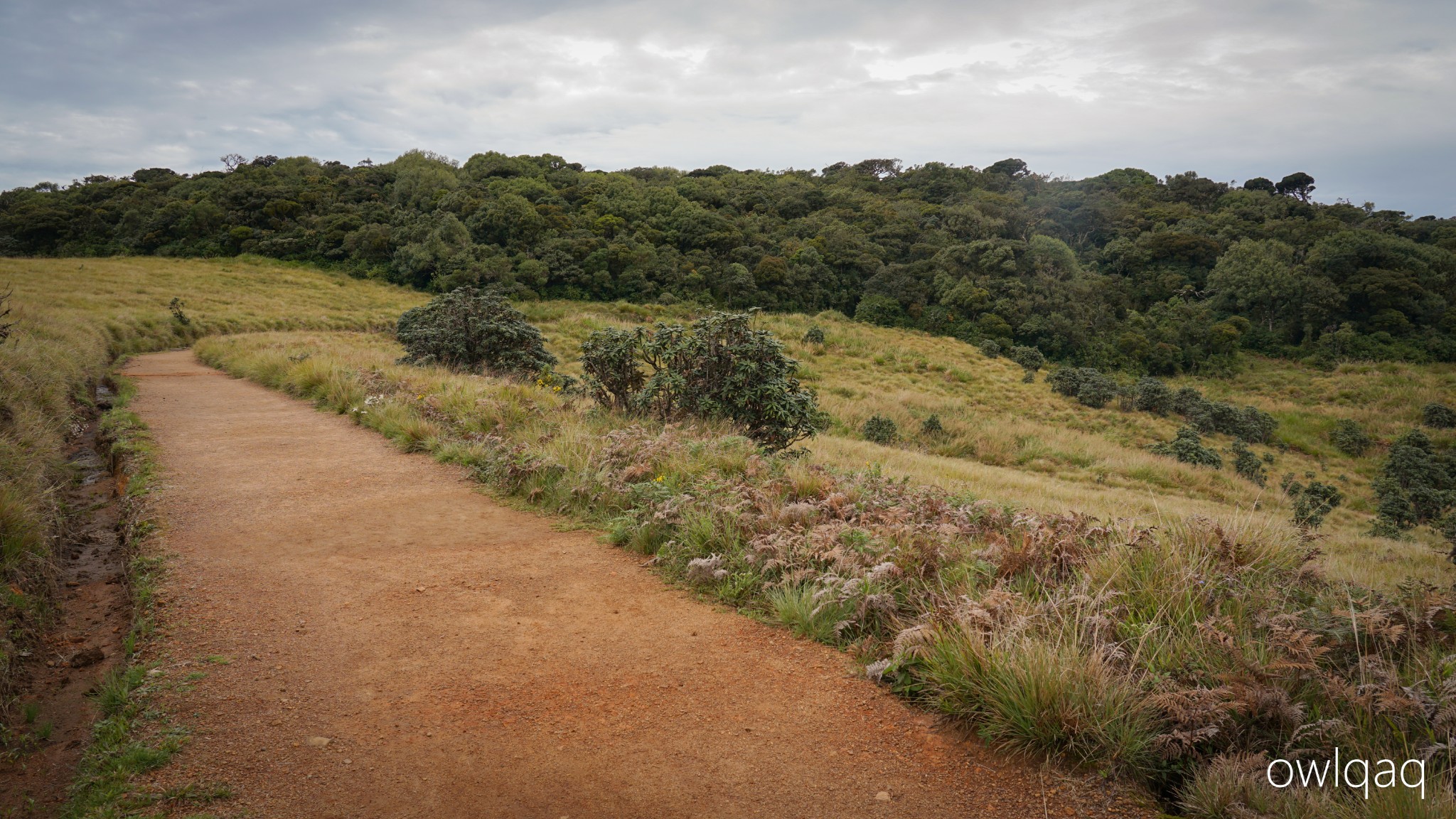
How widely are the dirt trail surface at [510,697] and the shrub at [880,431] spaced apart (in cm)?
1637

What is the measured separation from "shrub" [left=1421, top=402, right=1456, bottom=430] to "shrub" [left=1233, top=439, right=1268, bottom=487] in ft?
42.8

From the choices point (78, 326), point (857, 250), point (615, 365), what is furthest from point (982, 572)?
point (857, 250)

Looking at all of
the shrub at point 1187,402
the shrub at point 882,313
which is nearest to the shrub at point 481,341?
the shrub at point 1187,402

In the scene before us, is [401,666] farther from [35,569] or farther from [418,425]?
[418,425]

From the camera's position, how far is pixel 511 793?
115 inches

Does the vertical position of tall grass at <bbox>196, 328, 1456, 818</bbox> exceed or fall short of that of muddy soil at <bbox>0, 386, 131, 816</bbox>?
it exceeds it

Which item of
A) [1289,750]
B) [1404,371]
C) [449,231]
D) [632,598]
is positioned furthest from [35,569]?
[1404,371]

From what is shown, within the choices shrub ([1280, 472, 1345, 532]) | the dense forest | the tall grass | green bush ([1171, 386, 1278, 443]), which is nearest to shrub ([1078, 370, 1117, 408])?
green bush ([1171, 386, 1278, 443])

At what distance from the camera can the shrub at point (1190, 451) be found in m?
23.1

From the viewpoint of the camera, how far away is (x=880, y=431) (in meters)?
21.8

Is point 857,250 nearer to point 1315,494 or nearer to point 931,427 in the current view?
point 931,427

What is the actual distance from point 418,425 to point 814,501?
5878 millimetres

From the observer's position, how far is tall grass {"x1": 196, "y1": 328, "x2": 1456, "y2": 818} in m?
2.89

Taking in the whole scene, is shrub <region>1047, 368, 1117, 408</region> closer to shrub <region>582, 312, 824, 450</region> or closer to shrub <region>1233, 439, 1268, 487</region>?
shrub <region>1233, 439, 1268, 487</region>
